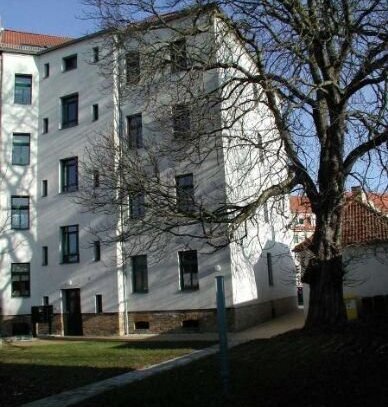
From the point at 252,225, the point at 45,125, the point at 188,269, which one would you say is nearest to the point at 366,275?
the point at 252,225

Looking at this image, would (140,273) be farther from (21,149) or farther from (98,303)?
(21,149)

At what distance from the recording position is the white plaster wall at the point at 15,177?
30.8 meters

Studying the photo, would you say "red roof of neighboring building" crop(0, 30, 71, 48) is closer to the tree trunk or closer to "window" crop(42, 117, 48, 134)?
"window" crop(42, 117, 48, 134)

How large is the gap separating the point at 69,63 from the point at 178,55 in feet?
56.3

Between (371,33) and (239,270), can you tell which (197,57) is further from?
(239,270)

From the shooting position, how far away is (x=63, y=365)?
14.8 metres

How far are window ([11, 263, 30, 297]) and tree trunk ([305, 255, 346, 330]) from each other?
18.8 m

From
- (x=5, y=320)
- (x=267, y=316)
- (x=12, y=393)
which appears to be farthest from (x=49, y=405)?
(x=5, y=320)

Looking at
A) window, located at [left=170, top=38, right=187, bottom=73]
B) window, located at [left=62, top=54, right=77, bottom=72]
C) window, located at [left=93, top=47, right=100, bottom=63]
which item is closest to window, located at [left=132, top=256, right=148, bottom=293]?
window, located at [left=93, top=47, right=100, bottom=63]

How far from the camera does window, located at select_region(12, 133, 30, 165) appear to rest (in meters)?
32.0

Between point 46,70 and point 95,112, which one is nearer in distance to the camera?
point 95,112

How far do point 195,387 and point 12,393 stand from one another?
364 centimetres

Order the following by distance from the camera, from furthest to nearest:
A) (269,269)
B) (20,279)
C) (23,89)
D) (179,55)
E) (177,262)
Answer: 1. (23,89)
2. (20,279)
3. (269,269)
4. (177,262)
5. (179,55)

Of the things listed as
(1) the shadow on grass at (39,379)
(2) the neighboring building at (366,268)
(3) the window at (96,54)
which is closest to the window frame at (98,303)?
(2) the neighboring building at (366,268)
